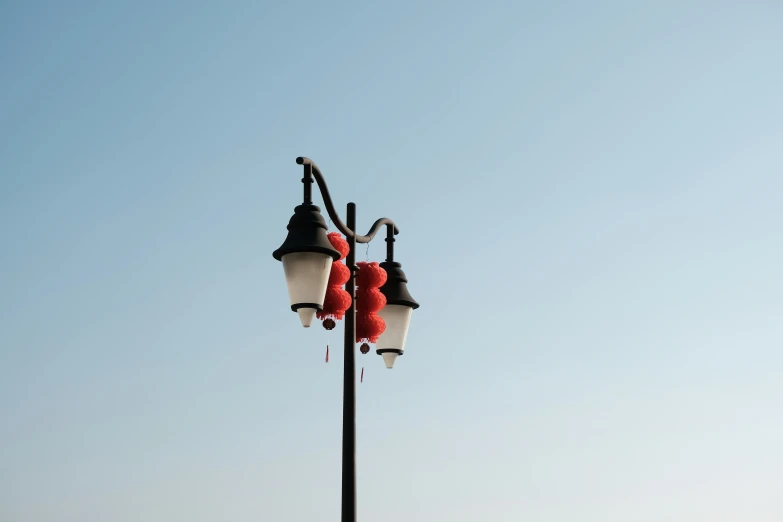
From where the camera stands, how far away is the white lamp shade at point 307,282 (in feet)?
28.8

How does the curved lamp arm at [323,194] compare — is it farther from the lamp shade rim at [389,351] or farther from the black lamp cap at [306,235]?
the lamp shade rim at [389,351]

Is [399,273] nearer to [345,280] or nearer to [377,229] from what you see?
[377,229]

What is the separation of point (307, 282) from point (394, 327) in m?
2.14

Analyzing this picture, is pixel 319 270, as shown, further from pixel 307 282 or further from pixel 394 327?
pixel 394 327

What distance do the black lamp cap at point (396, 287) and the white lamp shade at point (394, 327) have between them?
0.07 metres

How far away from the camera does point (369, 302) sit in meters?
10.5

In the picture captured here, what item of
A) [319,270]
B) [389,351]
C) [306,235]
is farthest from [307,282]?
[389,351]

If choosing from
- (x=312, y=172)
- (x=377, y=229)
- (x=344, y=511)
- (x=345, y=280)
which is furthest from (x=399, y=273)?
(x=344, y=511)

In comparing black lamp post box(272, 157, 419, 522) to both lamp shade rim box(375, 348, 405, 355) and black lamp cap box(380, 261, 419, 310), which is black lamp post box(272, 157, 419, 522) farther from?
lamp shade rim box(375, 348, 405, 355)

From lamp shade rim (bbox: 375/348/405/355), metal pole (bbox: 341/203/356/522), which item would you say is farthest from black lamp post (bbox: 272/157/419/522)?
lamp shade rim (bbox: 375/348/405/355)

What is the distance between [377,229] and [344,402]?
7.06 feet

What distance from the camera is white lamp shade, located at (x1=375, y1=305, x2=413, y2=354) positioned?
10672mm

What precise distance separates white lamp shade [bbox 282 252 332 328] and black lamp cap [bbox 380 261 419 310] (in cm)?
196

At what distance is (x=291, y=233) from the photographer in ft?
29.7
